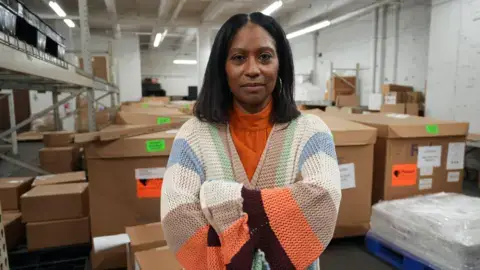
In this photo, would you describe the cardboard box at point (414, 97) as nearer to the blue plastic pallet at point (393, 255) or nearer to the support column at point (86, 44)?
the blue plastic pallet at point (393, 255)

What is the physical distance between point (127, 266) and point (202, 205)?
104 centimetres

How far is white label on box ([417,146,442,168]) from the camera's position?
75.4 inches

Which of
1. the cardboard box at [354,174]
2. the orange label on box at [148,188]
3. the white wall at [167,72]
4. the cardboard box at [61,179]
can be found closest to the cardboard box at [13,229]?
the cardboard box at [61,179]

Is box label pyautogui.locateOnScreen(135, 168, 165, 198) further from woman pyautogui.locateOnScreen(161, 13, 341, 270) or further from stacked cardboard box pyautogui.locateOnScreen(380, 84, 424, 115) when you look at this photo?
stacked cardboard box pyautogui.locateOnScreen(380, 84, 424, 115)

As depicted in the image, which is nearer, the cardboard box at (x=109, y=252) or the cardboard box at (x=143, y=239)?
the cardboard box at (x=143, y=239)

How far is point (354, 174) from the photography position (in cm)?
186

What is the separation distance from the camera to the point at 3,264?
3.07 feet

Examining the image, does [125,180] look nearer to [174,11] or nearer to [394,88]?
[394,88]

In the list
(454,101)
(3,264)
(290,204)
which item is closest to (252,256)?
(290,204)

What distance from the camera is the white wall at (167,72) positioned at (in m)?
13.2

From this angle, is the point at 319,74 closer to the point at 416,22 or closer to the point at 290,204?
the point at 416,22

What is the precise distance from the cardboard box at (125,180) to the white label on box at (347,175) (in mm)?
987

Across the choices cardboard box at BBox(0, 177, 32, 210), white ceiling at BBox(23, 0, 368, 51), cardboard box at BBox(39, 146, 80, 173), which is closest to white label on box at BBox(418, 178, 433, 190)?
cardboard box at BBox(0, 177, 32, 210)

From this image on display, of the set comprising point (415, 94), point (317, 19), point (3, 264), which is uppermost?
point (317, 19)
